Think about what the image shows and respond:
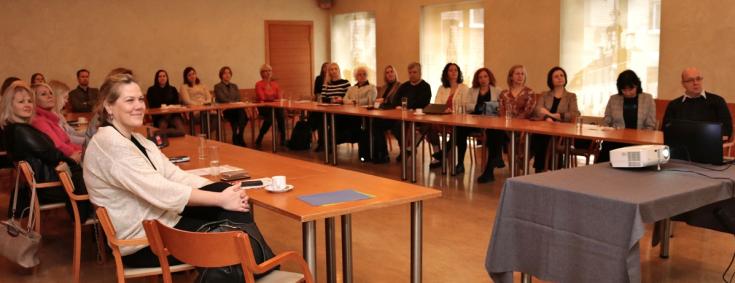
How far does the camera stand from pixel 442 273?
146 inches

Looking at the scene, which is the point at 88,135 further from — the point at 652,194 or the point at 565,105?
the point at 565,105

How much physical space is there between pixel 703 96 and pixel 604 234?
3257 mm

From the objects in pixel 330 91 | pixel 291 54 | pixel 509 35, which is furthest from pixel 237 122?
pixel 509 35

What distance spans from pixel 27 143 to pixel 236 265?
98.6 inches

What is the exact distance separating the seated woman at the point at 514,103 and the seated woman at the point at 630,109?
90 centimetres

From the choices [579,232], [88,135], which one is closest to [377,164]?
[88,135]

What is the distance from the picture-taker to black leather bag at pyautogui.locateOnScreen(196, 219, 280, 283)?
2293 millimetres

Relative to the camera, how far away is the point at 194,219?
2.81 meters

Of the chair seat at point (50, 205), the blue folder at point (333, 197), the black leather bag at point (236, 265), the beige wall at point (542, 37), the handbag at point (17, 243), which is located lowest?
the handbag at point (17, 243)

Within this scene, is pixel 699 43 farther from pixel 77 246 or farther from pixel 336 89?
pixel 77 246

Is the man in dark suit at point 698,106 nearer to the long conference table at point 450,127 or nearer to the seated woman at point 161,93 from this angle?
the long conference table at point 450,127

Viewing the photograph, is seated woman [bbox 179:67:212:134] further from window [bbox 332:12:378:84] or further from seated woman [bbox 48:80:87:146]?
seated woman [bbox 48:80:87:146]

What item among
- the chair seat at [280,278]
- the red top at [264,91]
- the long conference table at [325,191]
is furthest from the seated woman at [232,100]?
the chair seat at [280,278]

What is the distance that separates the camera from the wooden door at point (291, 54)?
1177cm
